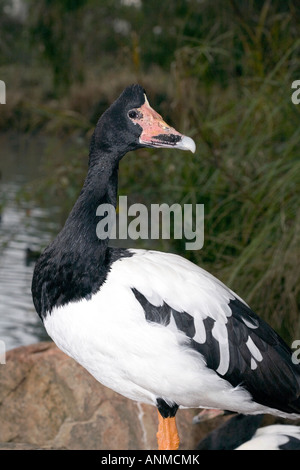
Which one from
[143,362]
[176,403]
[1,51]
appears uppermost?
[1,51]

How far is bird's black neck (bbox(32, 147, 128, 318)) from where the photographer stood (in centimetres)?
182

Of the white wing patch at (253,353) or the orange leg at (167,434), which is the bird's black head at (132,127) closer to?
the white wing patch at (253,353)

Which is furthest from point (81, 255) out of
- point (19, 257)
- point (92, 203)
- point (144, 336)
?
point (19, 257)

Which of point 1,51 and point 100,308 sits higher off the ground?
point 1,51

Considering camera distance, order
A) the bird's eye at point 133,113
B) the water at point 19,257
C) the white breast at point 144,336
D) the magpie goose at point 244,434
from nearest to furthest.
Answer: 1. the white breast at point 144,336
2. the bird's eye at point 133,113
3. the magpie goose at point 244,434
4. the water at point 19,257

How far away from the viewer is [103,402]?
2.63 m

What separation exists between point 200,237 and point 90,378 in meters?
0.84

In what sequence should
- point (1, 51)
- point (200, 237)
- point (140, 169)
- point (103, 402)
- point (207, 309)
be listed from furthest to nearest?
point (1, 51) < point (140, 169) < point (200, 237) < point (103, 402) < point (207, 309)

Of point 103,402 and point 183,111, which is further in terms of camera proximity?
point 183,111

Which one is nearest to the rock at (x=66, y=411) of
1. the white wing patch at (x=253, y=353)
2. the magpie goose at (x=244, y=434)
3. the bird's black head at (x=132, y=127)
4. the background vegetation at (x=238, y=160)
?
the magpie goose at (x=244, y=434)

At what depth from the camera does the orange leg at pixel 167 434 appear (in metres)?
1.95
